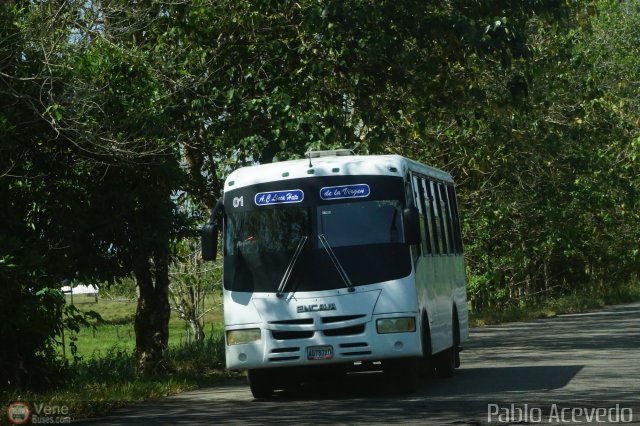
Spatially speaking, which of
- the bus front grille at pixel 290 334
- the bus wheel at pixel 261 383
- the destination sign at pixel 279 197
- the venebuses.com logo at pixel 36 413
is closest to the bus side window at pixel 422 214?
the destination sign at pixel 279 197

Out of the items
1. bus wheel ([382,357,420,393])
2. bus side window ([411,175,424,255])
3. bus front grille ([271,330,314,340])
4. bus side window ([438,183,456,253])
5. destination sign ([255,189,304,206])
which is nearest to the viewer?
bus front grille ([271,330,314,340])

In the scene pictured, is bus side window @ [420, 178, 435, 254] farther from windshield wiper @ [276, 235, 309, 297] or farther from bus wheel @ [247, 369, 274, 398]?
bus wheel @ [247, 369, 274, 398]

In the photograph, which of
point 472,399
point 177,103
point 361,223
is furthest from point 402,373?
point 177,103

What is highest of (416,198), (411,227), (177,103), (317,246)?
(177,103)

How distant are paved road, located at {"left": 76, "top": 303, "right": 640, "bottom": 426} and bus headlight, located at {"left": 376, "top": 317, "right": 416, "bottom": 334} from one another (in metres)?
0.79

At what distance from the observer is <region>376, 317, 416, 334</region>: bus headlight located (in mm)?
15156

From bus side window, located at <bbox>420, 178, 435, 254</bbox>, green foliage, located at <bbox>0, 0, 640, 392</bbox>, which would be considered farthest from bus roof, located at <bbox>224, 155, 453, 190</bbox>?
green foliage, located at <bbox>0, 0, 640, 392</bbox>

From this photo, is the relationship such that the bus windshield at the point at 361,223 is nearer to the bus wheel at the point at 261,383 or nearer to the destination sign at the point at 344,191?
the destination sign at the point at 344,191

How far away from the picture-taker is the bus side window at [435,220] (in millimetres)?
18172

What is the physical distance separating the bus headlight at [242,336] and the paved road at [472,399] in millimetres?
741

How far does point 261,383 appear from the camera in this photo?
16000 mm

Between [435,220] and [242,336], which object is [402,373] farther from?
[435,220]

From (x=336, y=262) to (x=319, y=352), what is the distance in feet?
3.57

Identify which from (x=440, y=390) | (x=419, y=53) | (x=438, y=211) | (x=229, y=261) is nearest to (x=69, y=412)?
(x=229, y=261)
